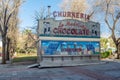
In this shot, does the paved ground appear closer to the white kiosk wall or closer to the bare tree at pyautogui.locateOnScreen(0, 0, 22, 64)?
the white kiosk wall

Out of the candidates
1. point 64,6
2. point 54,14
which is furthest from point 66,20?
point 64,6

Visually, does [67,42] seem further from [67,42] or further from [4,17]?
[4,17]

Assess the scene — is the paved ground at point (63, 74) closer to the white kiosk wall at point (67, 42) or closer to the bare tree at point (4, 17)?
the white kiosk wall at point (67, 42)

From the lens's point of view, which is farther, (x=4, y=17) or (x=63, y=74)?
(x=4, y=17)

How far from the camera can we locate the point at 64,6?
1624 inches

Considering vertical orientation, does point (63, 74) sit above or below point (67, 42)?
below

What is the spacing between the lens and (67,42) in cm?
2456

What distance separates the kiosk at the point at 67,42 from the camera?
23.5 m

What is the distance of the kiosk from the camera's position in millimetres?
23531

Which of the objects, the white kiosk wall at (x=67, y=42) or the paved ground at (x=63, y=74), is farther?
the white kiosk wall at (x=67, y=42)

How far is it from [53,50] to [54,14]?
4.07 meters

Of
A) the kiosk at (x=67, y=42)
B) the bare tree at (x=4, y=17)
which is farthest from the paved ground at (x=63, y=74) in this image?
the bare tree at (x=4, y=17)

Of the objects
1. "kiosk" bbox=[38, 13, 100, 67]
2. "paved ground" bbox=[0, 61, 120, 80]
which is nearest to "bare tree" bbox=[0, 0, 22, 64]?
"kiosk" bbox=[38, 13, 100, 67]

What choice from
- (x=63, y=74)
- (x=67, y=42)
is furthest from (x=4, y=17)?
(x=63, y=74)
